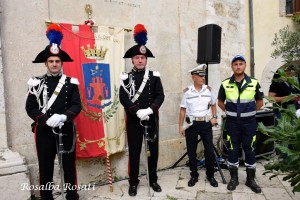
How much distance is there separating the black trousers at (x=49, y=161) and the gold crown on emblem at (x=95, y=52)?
1.22 metres

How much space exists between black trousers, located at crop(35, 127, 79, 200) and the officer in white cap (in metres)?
1.60

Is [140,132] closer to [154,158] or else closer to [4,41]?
[154,158]

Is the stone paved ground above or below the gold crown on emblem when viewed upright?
below

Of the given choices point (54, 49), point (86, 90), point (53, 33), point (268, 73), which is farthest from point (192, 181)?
point (268, 73)

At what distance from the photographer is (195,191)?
4.00m

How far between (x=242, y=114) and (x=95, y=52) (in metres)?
2.14

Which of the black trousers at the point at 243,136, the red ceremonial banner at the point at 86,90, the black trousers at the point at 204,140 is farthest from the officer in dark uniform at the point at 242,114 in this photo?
the red ceremonial banner at the point at 86,90

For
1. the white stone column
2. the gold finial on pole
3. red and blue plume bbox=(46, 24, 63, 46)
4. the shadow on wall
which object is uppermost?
the gold finial on pole

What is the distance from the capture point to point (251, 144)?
157 inches

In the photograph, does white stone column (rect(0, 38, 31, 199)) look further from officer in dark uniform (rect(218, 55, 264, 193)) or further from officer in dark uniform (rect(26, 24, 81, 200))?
officer in dark uniform (rect(218, 55, 264, 193))

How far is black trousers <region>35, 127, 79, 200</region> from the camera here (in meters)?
3.31

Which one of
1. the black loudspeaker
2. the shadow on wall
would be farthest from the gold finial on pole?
the shadow on wall

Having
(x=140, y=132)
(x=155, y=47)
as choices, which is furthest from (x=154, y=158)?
(x=155, y=47)

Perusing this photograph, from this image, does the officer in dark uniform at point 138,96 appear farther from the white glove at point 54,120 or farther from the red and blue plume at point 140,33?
the white glove at point 54,120
